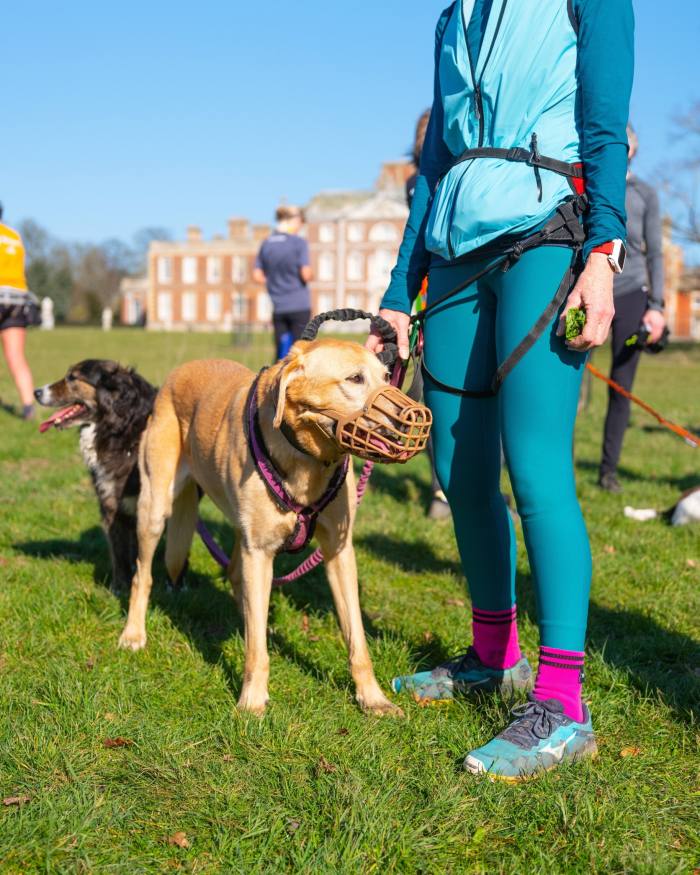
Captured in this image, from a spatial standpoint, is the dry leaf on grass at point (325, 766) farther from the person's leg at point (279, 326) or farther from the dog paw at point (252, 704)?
the person's leg at point (279, 326)

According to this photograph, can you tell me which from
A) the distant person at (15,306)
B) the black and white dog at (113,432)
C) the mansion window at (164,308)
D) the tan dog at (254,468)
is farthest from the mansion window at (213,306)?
the tan dog at (254,468)

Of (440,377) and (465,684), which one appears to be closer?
(440,377)

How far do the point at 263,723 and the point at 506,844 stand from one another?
95 cm

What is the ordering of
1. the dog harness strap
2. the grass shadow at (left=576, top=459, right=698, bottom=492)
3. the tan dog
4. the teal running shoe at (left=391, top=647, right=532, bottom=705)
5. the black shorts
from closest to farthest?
1. the tan dog
2. the dog harness strap
3. the teal running shoe at (left=391, top=647, right=532, bottom=705)
4. the grass shadow at (left=576, top=459, right=698, bottom=492)
5. the black shorts

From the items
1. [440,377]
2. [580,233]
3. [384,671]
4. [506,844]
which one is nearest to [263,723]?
[384,671]

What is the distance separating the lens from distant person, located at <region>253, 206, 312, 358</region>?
10.1 metres

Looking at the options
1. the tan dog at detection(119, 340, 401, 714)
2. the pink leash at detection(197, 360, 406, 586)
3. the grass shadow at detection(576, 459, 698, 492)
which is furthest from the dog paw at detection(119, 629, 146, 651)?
the grass shadow at detection(576, 459, 698, 492)

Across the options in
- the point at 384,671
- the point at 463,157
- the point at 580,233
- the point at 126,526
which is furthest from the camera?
the point at 126,526

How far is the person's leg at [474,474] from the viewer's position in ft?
9.41

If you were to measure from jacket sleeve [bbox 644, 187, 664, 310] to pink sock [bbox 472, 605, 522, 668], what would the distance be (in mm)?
4264

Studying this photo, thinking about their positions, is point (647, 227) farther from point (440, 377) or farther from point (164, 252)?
point (164, 252)

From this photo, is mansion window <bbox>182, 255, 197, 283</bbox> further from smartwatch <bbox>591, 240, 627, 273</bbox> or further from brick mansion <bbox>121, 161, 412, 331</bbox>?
smartwatch <bbox>591, 240, 627, 273</bbox>

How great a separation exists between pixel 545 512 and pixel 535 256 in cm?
79

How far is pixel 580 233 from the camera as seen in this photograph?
8.50 ft
